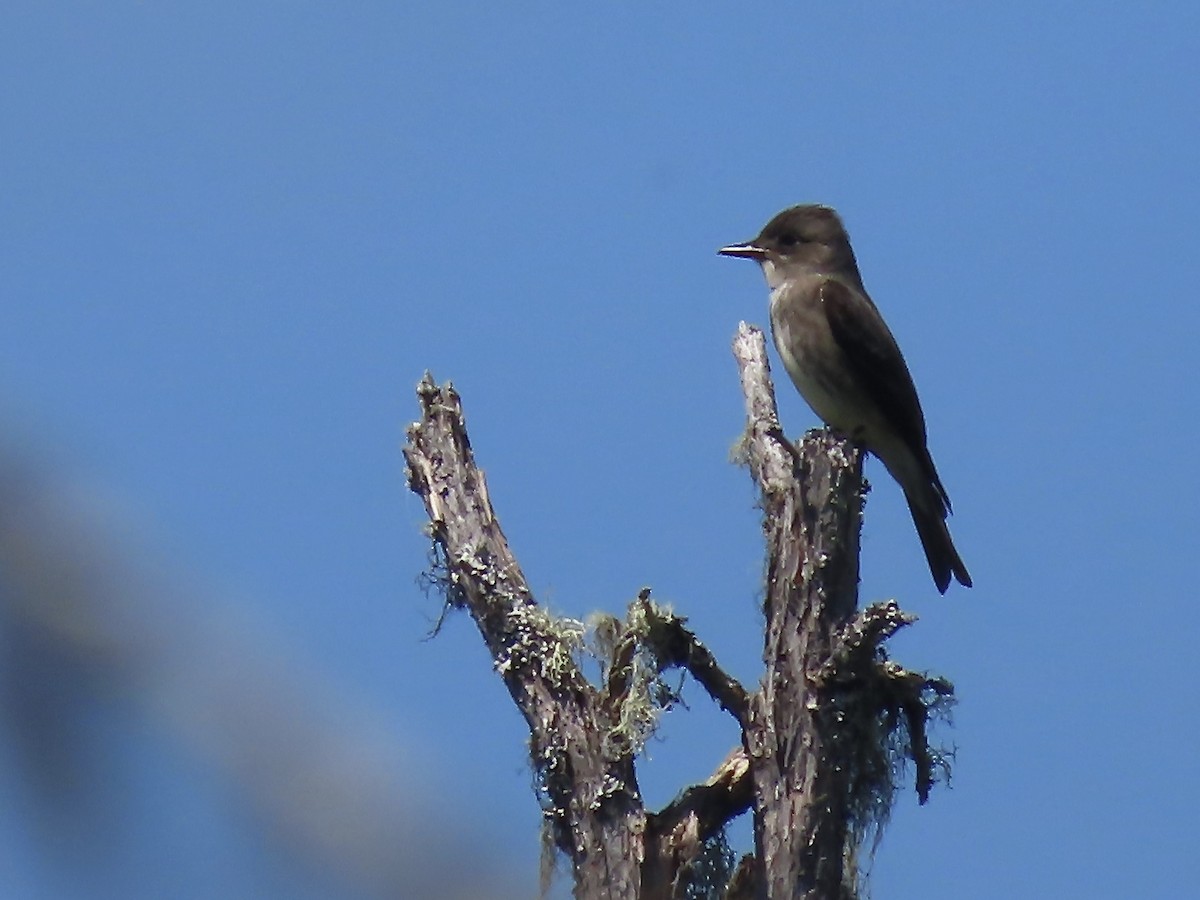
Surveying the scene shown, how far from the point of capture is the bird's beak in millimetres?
8094

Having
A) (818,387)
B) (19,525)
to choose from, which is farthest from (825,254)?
(19,525)

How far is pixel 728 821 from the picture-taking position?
4531 mm

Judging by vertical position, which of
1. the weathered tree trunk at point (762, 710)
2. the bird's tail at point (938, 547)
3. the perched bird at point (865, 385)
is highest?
the perched bird at point (865, 385)

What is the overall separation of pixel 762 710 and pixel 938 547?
10.1 feet

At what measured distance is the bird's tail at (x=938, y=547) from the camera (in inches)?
279

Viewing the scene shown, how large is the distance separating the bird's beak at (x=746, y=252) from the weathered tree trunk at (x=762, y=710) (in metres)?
3.36

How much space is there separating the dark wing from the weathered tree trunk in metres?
2.48

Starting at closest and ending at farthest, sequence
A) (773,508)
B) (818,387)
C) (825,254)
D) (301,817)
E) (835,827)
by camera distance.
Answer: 1. (301,817)
2. (835,827)
3. (773,508)
4. (818,387)
5. (825,254)

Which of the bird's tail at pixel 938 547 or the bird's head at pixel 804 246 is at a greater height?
the bird's head at pixel 804 246

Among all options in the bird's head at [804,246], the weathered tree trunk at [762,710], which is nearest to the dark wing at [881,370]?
the bird's head at [804,246]

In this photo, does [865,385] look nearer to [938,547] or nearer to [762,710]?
[938,547]

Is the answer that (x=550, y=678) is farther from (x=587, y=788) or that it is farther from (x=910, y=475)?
(x=910, y=475)

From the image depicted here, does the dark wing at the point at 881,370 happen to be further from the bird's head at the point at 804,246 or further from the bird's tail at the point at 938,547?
A: the bird's head at the point at 804,246

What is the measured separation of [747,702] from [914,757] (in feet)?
1.82
